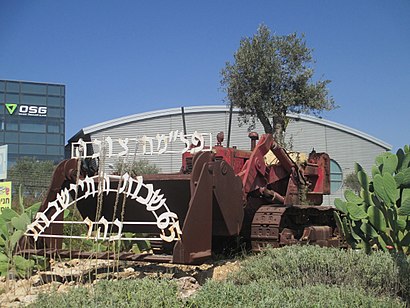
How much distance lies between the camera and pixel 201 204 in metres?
6.12

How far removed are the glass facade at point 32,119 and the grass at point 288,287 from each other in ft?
117

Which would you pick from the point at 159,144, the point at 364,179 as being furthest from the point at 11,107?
the point at 364,179

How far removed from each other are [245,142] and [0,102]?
729 inches

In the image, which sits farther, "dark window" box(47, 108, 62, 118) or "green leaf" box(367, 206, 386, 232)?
"dark window" box(47, 108, 62, 118)

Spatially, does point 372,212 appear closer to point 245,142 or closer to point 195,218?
point 195,218

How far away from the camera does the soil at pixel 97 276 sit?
564cm

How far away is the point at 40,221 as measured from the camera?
7.11 m

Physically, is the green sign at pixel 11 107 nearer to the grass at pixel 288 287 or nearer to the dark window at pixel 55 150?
the dark window at pixel 55 150

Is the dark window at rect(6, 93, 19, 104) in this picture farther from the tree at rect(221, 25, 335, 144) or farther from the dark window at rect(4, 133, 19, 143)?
the tree at rect(221, 25, 335, 144)

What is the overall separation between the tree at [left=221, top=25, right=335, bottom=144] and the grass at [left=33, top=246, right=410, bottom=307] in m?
16.9

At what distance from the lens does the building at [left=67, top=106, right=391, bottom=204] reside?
126 feet

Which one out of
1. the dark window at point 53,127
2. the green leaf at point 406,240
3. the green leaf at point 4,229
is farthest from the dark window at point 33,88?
the green leaf at point 406,240

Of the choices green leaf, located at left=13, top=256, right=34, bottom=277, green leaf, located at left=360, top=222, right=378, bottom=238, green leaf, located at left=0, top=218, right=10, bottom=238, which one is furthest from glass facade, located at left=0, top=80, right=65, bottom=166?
green leaf, located at left=360, top=222, right=378, bottom=238

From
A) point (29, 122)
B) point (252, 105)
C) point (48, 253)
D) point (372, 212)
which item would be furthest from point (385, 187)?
point (29, 122)
